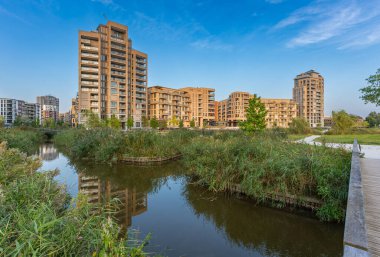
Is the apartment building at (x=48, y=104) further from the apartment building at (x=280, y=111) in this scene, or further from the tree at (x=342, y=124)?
the tree at (x=342, y=124)

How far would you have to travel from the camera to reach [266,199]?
7090 mm

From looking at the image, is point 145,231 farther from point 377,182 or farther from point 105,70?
point 105,70

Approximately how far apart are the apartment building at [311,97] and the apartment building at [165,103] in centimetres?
6188

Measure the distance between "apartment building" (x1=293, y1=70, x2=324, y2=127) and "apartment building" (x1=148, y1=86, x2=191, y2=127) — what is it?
61876mm

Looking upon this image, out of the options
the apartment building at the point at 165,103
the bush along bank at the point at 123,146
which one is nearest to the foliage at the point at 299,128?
the bush along bank at the point at 123,146

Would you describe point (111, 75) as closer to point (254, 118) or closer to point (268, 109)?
point (254, 118)

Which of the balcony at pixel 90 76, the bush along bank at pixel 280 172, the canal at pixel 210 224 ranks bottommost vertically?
the canal at pixel 210 224

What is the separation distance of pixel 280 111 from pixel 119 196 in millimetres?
95210

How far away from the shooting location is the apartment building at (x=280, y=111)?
299 feet

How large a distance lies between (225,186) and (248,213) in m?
1.65

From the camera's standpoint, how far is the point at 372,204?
3.96 meters

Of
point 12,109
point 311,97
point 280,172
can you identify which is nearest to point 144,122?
point 280,172

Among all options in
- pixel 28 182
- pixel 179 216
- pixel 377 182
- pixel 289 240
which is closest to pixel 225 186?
pixel 179 216

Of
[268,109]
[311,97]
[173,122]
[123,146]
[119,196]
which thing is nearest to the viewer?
[119,196]
